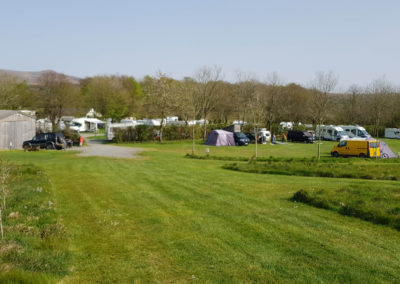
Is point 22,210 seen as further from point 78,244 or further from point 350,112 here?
point 350,112

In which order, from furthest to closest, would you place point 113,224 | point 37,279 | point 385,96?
point 385,96 → point 113,224 → point 37,279

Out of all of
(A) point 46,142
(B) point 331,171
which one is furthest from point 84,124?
(B) point 331,171

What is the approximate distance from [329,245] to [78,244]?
459cm

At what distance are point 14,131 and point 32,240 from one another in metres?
30.3

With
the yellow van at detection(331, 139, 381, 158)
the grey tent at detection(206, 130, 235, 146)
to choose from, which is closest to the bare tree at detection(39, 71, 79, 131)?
the grey tent at detection(206, 130, 235, 146)

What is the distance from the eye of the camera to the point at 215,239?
22.4ft

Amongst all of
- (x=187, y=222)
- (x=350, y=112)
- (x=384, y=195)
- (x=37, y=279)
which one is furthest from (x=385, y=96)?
(x=37, y=279)

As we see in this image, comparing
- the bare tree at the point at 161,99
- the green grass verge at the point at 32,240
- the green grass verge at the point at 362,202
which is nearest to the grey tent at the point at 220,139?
the bare tree at the point at 161,99

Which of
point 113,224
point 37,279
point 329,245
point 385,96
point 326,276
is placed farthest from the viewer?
point 385,96

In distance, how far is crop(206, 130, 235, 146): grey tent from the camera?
38.3 metres

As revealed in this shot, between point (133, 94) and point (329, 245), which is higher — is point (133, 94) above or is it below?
above

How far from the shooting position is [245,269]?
17.8 ft

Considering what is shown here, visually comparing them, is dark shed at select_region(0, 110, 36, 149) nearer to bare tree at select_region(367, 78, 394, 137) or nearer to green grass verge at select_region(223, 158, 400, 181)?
green grass verge at select_region(223, 158, 400, 181)

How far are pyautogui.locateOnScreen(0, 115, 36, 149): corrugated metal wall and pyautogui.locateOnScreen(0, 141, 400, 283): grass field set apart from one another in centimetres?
2446
